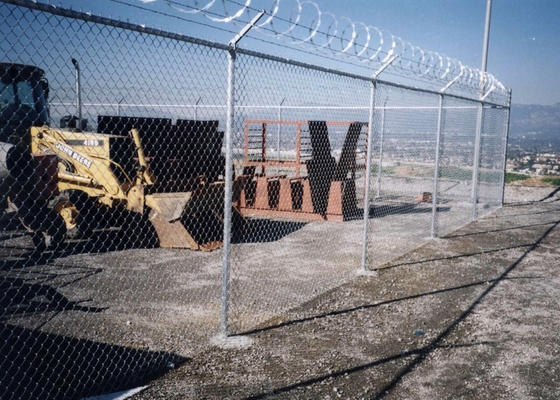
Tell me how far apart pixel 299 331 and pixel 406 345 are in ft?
3.51

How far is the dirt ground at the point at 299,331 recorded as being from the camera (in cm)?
391

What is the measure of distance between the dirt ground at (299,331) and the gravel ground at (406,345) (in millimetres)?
17

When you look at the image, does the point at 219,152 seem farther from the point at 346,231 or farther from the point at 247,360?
the point at 247,360

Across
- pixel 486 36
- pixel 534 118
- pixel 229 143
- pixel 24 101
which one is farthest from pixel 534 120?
pixel 229 143

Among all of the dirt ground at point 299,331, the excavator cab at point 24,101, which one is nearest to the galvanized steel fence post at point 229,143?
the dirt ground at point 299,331

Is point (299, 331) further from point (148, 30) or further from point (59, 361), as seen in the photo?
point (148, 30)

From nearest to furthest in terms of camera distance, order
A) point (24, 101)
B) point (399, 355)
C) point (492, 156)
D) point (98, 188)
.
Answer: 1. point (399, 355)
2. point (98, 188)
3. point (24, 101)
4. point (492, 156)

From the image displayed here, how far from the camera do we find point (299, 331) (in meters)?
4.93

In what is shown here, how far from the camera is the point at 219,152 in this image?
10.4 metres

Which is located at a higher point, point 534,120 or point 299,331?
point 534,120

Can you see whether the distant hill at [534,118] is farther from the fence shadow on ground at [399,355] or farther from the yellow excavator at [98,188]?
the fence shadow on ground at [399,355]

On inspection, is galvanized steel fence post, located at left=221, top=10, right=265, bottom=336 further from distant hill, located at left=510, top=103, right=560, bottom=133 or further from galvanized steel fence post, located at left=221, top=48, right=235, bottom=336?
distant hill, located at left=510, top=103, right=560, bottom=133

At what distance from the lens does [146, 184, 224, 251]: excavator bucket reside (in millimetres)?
8289

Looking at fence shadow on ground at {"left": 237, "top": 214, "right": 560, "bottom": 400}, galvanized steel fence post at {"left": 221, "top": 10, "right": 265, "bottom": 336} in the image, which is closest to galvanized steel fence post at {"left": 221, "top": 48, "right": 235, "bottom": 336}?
galvanized steel fence post at {"left": 221, "top": 10, "right": 265, "bottom": 336}
